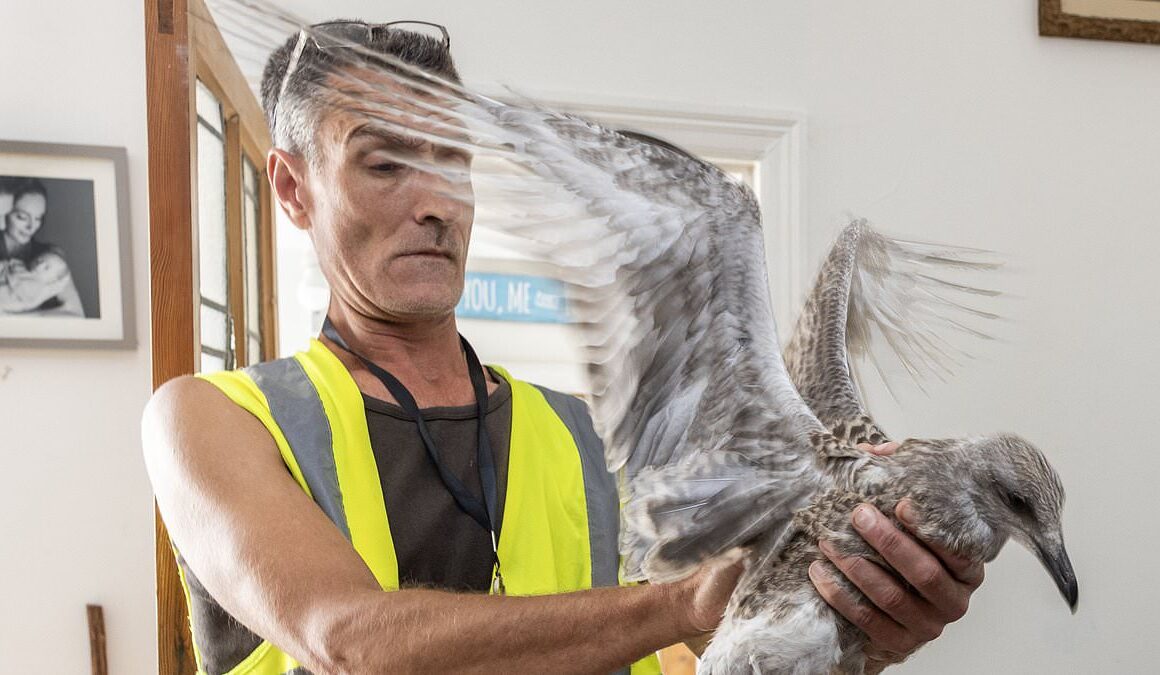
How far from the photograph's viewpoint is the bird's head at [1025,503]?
89cm

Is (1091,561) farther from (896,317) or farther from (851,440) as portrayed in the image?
(851,440)

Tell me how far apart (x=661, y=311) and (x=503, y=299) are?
4.09 ft

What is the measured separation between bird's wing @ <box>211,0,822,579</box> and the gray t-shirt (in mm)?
211

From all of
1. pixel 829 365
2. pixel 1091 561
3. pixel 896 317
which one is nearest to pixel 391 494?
pixel 829 365

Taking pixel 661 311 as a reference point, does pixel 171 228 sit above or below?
above

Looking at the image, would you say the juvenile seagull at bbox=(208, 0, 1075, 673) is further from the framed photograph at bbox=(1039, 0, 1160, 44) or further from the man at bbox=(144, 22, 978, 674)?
the framed photograph at bbox=(1039, 0, 1160, 44)

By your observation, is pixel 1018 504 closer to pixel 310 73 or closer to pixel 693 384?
pixel 693 384

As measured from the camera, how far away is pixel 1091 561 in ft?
7.68

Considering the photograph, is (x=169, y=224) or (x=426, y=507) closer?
(x=426, y=507)

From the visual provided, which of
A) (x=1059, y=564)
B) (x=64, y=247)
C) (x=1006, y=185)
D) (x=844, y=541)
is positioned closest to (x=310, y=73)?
(x=844, y=541)

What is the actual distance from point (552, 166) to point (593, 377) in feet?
0.72

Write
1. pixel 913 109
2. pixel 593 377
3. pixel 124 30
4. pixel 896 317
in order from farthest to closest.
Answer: pixel 913 109, pixel 124 30, pixel 896 317, pixel 593 377

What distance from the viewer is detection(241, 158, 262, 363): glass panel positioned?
1808 millimetres

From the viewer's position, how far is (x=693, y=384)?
39.9 inches
